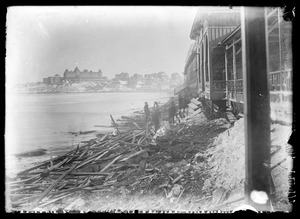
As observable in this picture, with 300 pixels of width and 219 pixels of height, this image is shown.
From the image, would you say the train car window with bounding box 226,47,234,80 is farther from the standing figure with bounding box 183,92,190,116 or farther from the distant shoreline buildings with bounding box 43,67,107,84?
the distant shoreline buildings with bounding box 43,67,107,84

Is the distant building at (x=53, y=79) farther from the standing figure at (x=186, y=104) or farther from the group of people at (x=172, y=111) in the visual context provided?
the standing figure at (x=186, y=104)

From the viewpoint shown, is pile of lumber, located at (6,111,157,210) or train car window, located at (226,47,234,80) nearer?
pile of lumber, located at (6,111,157,210)

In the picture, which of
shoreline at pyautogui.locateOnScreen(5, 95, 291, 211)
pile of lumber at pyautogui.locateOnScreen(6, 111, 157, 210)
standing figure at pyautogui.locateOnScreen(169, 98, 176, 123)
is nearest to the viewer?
shoreline at pyautogui.locateOnScreen(5, 95, 291, 211)

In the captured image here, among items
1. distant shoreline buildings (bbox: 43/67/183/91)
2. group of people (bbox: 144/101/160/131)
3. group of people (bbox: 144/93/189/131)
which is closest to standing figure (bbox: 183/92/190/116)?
group of people (bbox: 144/93/189/131)

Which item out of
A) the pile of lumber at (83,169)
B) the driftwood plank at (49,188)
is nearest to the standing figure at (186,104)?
the pile of lumber at (83,169)

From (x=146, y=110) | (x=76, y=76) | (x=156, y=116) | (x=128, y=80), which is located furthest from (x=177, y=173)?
(x=76, y=76)

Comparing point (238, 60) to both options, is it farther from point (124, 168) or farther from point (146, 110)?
point (124, 168)

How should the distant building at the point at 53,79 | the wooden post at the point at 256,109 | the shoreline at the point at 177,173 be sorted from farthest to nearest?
the distant building at the point at 53,79 → the shoreline at the point at 177,173 → the wooden post at the point at 256,109
